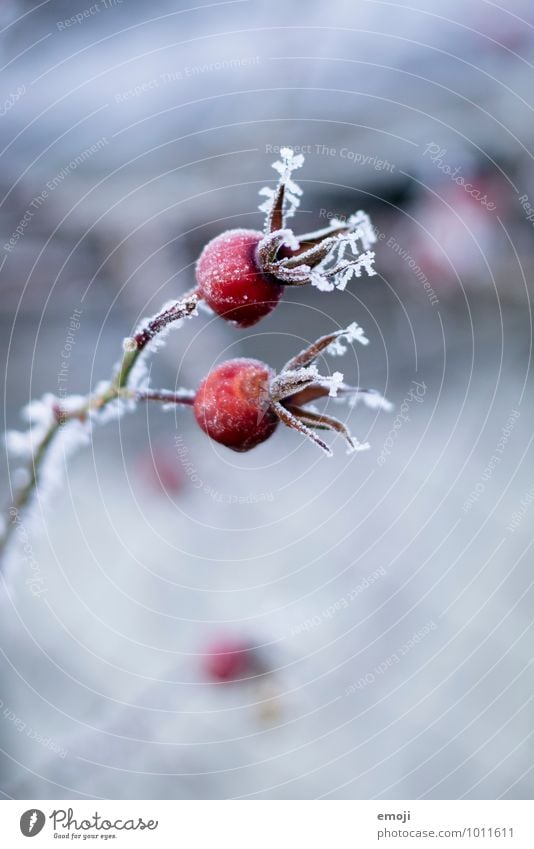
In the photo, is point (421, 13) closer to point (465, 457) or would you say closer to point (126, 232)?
point (126, 232)

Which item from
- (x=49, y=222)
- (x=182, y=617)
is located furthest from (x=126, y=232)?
(x=182, y=617)
